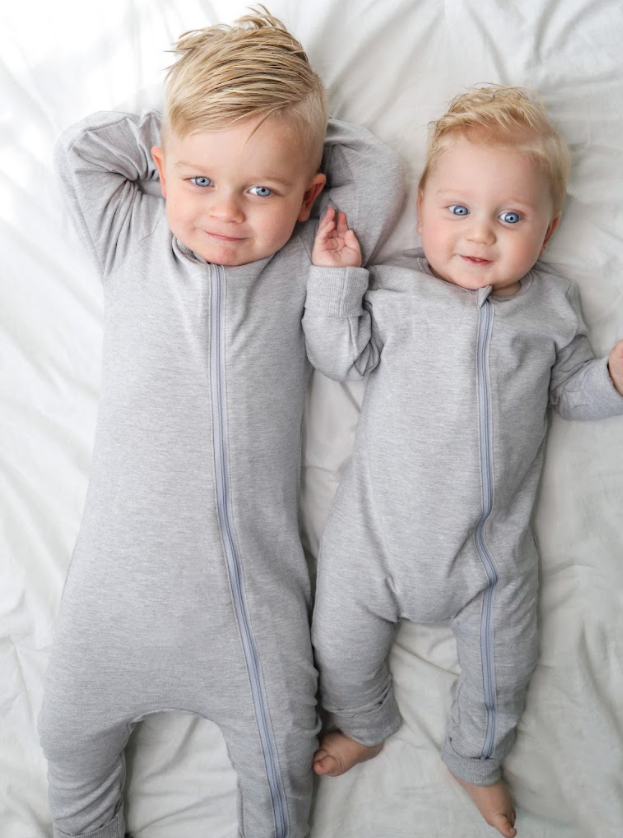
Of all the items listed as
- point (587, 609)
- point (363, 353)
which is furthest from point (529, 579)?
point (363, 353)

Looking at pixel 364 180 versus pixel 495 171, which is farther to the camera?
pixel 364 180

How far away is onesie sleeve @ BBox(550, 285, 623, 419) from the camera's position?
4.51ft

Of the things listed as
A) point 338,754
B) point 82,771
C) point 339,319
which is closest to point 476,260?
point 339,319

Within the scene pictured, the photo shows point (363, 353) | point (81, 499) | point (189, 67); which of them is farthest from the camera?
point (81, 499)

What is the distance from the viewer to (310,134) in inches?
51.6

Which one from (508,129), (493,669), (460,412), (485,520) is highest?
(508,129)

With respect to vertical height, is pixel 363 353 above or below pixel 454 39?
below

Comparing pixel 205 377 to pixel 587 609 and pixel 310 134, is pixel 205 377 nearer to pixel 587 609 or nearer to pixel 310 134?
pixel 310 134

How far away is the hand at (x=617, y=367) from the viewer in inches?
53.7

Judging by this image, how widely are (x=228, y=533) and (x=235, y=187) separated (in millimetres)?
615

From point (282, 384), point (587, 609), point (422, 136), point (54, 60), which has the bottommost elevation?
point (587, 609)

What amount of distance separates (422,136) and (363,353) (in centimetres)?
46

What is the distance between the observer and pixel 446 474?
1.38 m

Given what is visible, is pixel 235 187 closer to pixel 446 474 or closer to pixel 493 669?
pixel 446 474
